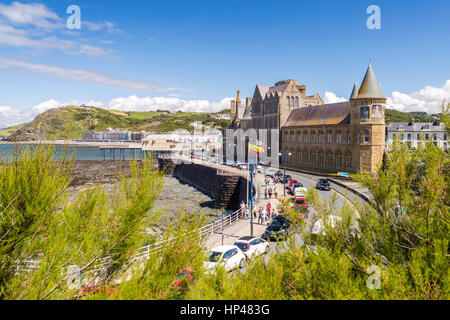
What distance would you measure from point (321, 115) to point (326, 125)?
4.80 m

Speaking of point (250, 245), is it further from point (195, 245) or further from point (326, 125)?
point (326, 125)

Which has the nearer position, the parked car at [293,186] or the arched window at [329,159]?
the parked car at [293,186]

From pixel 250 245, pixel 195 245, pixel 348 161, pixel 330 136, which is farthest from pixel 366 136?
pixel 195 245

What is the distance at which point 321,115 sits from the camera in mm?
63469

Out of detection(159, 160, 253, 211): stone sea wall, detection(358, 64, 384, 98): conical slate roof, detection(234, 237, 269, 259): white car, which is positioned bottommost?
detection(159, 160, 253, 211): stone sea wall

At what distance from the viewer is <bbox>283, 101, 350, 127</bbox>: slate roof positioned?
57.1 meters

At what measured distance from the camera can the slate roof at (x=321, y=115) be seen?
187ft

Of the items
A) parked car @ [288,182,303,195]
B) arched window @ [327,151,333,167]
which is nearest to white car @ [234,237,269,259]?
parked car @ [288,182,303,195]

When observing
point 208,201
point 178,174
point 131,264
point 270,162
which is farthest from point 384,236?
point 178,174

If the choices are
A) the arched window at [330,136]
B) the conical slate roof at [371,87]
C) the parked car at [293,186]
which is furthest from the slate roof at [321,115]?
the parked car at [293,186]

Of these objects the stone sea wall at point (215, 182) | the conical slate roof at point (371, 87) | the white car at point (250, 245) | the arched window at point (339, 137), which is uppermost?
the conical slate roof at point (371, 87)

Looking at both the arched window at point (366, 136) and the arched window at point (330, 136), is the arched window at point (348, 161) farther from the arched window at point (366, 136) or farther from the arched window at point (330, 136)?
the arched window at point (330, 136)

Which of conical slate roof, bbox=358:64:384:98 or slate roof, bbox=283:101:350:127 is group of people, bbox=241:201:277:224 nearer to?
conical slate roof, bbox=358:64:384:98
